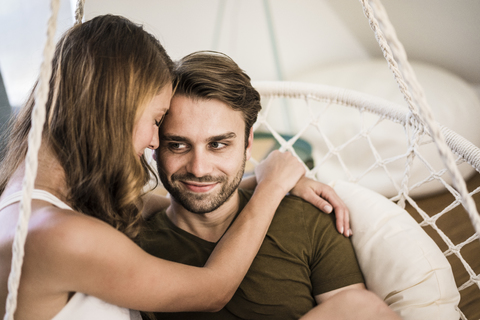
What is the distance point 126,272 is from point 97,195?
0.18 meters

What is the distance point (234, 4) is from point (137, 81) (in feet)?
4.33

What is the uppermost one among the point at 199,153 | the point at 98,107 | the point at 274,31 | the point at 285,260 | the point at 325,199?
the point at 274,31

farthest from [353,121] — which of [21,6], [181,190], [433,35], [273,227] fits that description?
[21,6]

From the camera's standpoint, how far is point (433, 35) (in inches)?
68.7

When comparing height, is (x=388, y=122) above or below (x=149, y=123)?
below

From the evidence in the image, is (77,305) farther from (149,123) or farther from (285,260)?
(285,260)

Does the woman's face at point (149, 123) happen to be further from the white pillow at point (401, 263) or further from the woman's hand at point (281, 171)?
the white pillow at point (401, 263)

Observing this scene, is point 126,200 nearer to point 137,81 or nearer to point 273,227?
point 137,81

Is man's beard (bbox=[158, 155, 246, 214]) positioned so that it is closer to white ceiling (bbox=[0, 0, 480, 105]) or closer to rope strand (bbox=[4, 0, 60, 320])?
rope strand (bbox=[4, 0, 60, 320])

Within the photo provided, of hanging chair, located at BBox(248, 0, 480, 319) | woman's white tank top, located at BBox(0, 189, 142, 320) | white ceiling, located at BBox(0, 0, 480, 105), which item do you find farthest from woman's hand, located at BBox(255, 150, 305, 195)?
white ceiling, located at BBox(0, 0, 480, 105)

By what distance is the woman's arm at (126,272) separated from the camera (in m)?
0.57

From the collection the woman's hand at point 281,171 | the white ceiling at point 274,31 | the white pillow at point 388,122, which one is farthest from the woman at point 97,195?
the white pillow at point 388,122

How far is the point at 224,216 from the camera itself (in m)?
1.04

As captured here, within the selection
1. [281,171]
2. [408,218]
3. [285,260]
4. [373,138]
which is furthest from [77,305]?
[373,138]
